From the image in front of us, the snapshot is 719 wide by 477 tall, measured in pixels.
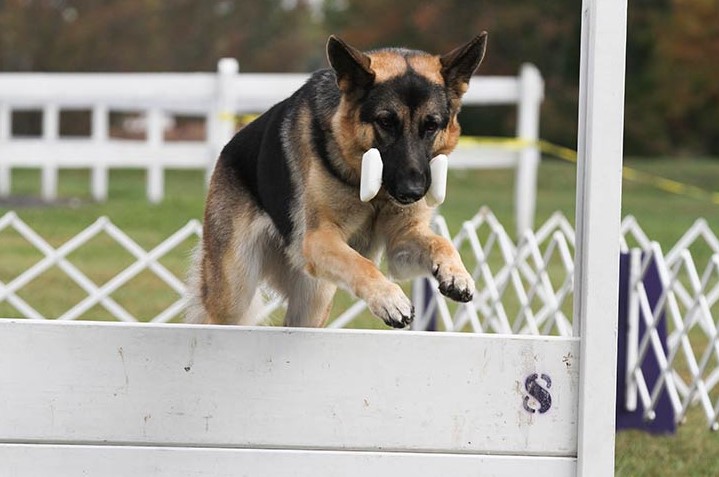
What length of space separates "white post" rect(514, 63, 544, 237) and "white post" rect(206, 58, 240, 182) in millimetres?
2918

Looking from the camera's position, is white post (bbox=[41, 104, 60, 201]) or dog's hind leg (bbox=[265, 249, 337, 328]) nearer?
dog's hind leg (bbox=[265, 249, 337, 328])

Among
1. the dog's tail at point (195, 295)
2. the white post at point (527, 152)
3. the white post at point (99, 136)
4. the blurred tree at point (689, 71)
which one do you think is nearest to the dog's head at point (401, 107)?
the dog's tail at point (195, 295)

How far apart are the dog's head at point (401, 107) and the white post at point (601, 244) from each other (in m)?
0.55

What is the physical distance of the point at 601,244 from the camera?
10.4 ft

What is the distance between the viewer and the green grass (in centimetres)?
550

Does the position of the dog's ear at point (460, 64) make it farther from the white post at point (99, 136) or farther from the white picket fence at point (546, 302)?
the white post at point (99, 136)

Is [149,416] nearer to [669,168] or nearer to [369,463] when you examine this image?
[369,463]

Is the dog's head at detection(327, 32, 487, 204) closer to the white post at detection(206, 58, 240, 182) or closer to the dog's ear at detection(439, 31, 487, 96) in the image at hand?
the dog's ear at detection(439, 31, 487, 96)

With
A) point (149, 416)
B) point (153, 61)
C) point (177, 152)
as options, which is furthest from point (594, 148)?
point (153, 61)

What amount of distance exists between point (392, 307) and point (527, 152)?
366 inches

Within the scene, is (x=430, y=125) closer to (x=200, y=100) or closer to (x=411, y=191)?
(x=411, y=191)

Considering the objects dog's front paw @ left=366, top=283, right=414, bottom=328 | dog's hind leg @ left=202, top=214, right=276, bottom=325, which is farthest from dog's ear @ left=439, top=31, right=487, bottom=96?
dog's hind leg @ left=202, top=214, right=276, bottom=325

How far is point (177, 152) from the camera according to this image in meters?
13.9

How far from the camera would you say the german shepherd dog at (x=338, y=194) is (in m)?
3.61
